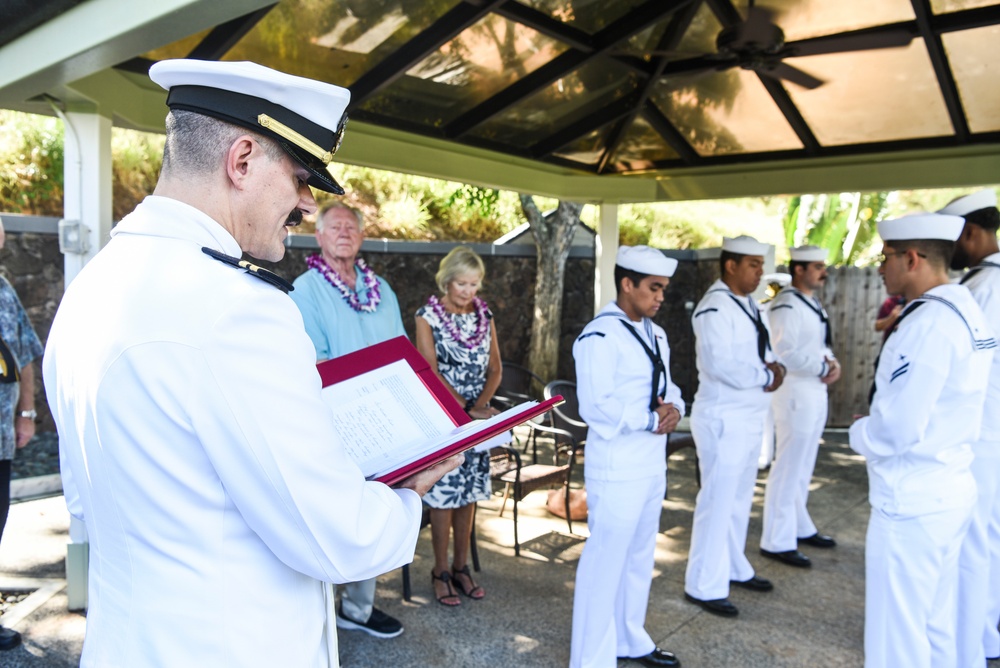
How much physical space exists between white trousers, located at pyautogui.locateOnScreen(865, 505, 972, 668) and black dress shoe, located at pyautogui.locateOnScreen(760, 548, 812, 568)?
1.91 m

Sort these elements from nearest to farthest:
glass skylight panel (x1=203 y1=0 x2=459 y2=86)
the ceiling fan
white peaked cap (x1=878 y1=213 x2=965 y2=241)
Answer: white peaked cap (x1=878 y1=213 x2=965 y2=241) → glass skylight panel (x1=203 y1=0 x2=459 y2=86) → the ceiling fan

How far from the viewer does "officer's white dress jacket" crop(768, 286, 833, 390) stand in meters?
5.46

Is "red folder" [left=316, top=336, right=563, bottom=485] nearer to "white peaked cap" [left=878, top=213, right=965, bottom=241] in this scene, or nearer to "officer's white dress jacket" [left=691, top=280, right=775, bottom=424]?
"white peaked cap" [left=878, top=213, right=965, bottom=241]

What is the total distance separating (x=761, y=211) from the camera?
24031mm

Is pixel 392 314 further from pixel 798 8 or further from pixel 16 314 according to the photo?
pixel 798 8

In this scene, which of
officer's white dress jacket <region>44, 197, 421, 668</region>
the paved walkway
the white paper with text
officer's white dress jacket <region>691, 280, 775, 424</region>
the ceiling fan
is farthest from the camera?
officer's white dress jacket <region>691, 280, 775, 424</region>

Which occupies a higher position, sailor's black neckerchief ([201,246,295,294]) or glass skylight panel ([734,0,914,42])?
glass skylight panel ([734,0,914,42])

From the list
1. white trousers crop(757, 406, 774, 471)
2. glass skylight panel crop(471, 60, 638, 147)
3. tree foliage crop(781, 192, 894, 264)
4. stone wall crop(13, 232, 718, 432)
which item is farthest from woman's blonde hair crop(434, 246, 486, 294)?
tree foliage crop(781, 192, 894, 264)

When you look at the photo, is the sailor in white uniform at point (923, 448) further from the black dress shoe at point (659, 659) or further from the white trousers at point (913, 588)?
the black dress shoe at point (659, 659)

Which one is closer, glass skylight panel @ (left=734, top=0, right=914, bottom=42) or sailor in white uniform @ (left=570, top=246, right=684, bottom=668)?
sailor in white uniform @ (left=570, top=246, right=684, bottom=668)

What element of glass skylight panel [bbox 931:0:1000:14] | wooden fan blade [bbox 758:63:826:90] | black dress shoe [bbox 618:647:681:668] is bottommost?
black dress shoe [bbox 618:647:681:668]

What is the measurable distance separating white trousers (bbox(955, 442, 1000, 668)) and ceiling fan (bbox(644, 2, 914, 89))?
2.26 m

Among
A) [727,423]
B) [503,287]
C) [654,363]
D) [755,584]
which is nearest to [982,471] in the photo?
[727,423]

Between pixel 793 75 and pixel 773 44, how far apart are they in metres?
0.49
